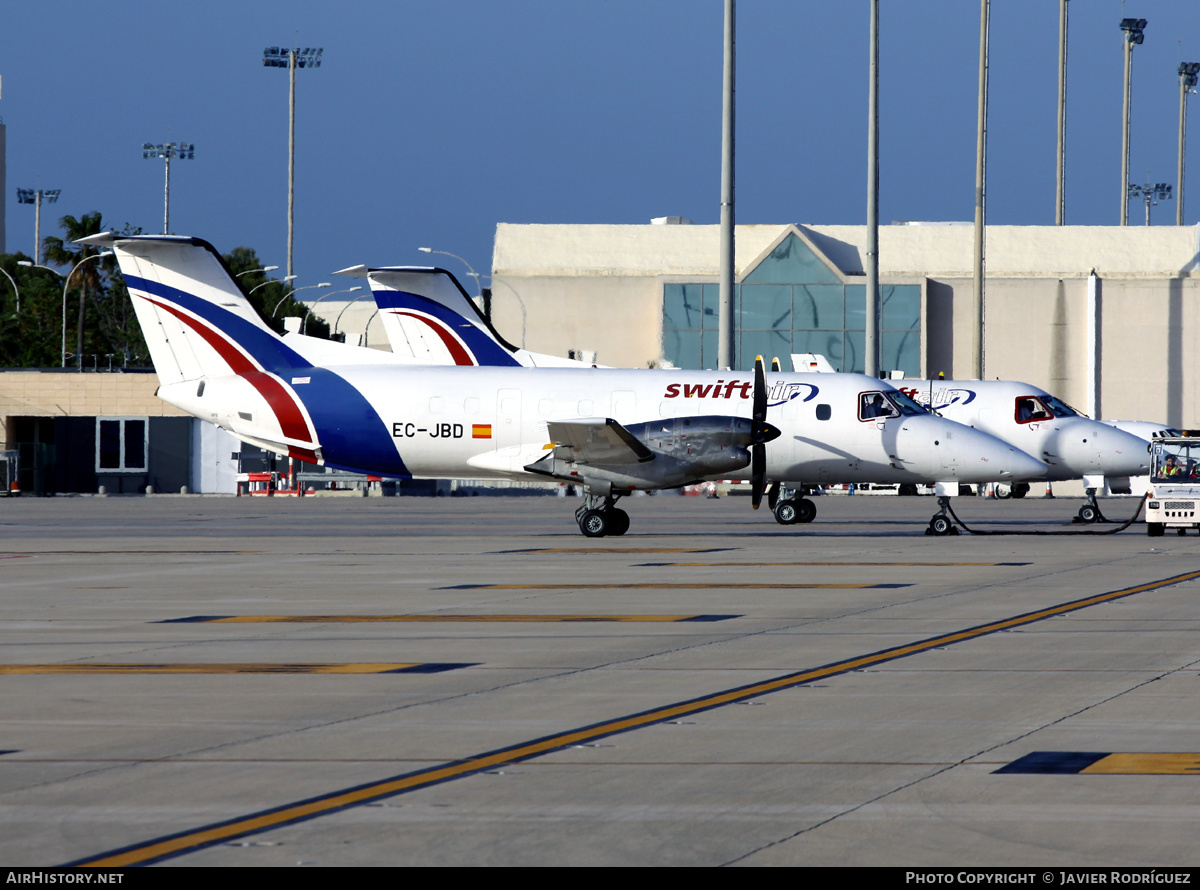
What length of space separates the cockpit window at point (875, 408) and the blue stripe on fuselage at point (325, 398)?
35.0ft

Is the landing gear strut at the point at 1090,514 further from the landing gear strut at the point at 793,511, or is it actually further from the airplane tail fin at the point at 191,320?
the airplane tail fin at the point at 191,320

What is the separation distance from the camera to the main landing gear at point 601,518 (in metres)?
34.1

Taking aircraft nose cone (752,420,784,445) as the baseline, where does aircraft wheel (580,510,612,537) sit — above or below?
below

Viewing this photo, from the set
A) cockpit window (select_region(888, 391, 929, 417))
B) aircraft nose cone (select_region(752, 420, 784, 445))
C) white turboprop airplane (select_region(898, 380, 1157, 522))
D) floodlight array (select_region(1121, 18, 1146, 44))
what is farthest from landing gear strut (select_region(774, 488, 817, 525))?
floodlight array (select_region(1121, 18, 1146, 44))

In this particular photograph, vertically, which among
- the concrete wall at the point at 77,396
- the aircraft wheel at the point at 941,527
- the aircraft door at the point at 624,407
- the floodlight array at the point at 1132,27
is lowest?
the aircraft wheel at the point at 941,527

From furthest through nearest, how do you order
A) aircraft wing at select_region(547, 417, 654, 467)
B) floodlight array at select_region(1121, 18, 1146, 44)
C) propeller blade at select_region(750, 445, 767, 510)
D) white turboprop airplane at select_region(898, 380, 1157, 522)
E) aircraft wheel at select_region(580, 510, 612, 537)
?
floodlight array at select_region(1121, 18, 1146, 44), white turboprop airplane at select_region(898, 380, 1157, 522), aircraft wheel at select_region(580, 510, 612, 537), propeller blade at select_region(750, 445, 767, 510), aircraft wing at select_region(547, 417, 654, 467)

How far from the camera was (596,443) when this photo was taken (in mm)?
33375

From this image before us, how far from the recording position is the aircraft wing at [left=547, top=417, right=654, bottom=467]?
107 feet

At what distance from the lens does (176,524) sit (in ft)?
140

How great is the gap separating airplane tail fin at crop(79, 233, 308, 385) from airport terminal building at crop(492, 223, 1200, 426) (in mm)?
50663

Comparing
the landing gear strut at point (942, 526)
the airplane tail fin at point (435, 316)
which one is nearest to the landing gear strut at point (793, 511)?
the landing gear strut at point (942, 526)

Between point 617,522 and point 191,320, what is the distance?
1114cm

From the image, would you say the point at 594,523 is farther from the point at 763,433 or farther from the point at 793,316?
the point at 793,316

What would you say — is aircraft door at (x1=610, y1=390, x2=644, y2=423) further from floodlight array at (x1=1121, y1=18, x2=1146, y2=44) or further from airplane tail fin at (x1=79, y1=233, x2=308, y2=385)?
floodlight array at (x1=1121, y1=18, x2=1146, y2=44)
